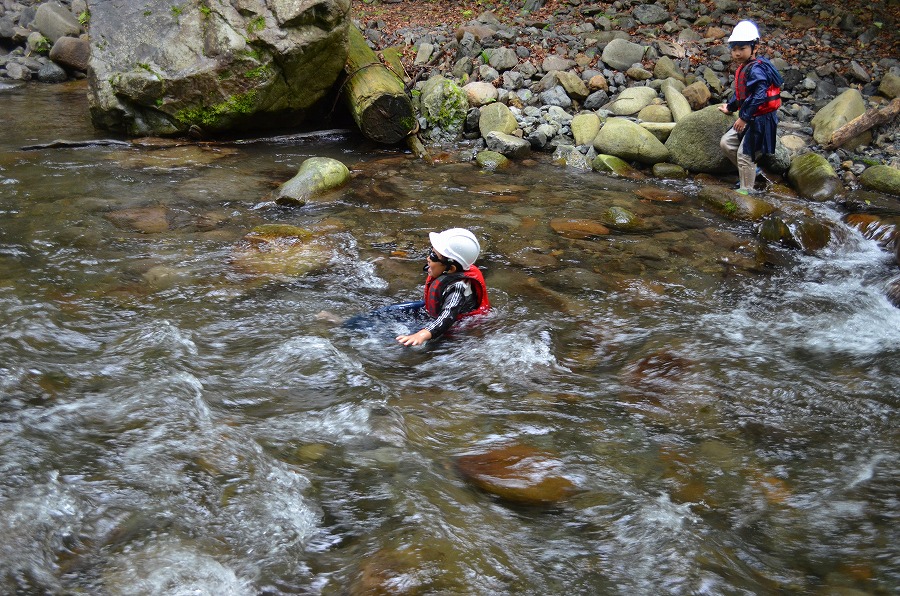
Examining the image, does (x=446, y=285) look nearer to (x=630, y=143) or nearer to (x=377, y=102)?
(x=377, y=102)

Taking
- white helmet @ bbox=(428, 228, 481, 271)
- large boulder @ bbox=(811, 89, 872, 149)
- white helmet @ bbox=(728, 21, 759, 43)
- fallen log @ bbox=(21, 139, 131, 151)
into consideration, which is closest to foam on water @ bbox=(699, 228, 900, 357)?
white helmet @ bbox=(428, 228, 481, 271)

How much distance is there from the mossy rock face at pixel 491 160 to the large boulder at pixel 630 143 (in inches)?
59.2

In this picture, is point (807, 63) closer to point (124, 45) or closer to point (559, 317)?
point (559, 317)

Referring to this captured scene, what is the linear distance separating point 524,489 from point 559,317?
2.36m

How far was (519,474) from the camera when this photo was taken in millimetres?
3793

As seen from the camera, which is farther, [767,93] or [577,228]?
[767,93]

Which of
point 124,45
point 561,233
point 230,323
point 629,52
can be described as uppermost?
point 629,52

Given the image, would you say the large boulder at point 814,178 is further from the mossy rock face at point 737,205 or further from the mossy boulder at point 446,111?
the mossy boulder at point 446,111

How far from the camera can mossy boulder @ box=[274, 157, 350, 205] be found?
816cm

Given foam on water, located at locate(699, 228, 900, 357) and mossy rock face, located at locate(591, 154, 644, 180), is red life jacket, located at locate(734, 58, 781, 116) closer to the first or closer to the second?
mossy rock face, located at locate(591, 154, 644, 180)

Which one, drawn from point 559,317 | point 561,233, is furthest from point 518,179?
point 559,317

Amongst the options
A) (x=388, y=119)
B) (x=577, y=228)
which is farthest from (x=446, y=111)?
(x=577, y=228)

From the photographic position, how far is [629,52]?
41.0ft

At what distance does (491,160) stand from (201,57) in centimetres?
443
